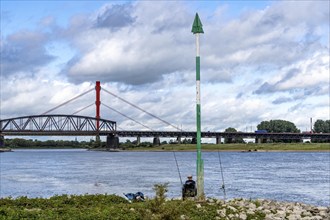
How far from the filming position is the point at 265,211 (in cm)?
2216

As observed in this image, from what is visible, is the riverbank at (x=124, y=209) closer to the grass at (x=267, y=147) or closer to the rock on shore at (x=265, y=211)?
the rock on shore at (x=265, y=211)

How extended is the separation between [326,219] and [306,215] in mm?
768

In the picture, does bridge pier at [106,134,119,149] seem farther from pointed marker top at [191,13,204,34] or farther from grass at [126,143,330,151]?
pointed marker top at [191,13,204,34]

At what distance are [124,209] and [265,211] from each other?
581cm

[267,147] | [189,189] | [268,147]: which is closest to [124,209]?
[189,189]

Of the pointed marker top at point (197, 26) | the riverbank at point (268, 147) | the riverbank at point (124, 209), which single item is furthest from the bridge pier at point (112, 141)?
the riverbank at point (124, 209)

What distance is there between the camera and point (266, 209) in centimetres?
2289

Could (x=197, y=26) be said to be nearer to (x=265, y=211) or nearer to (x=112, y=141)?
(x=265, y=211)

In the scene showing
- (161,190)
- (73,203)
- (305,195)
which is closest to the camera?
(161,190)

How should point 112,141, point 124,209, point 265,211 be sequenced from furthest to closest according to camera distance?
point 112,141 → point 265,211 → point 124,209

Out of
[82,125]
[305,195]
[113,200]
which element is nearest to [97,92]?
[82,125]

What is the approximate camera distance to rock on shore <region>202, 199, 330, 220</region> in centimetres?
2073

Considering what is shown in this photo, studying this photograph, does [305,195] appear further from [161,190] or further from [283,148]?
[283,148]

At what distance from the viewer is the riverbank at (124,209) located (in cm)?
1848
